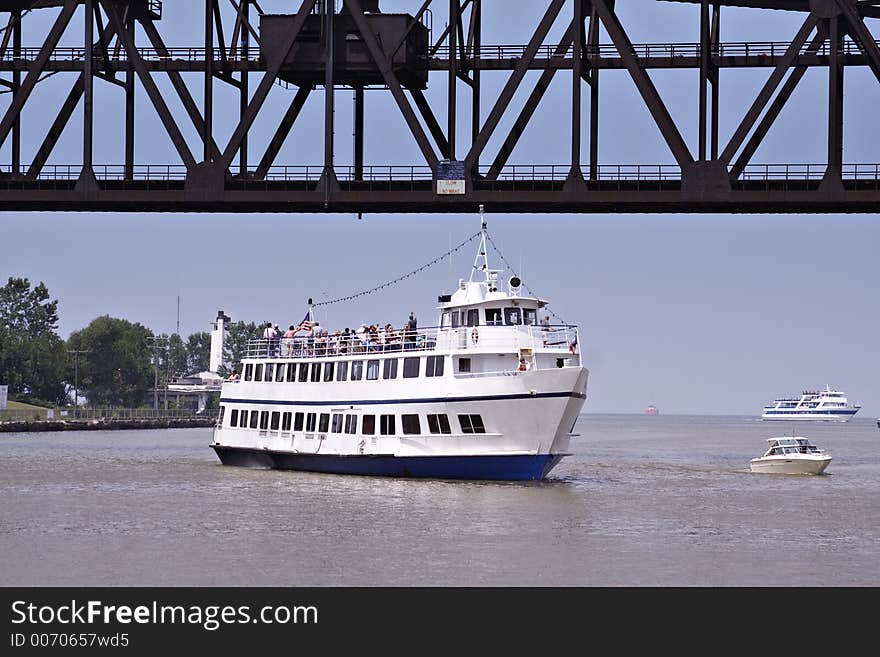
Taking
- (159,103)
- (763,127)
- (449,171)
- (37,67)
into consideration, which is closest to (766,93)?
(763,127)

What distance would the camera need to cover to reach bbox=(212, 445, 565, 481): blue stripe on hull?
191 ft

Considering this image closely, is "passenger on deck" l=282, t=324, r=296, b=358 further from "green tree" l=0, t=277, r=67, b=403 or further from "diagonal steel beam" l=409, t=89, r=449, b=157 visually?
"green tree" l=0, t=277, r=67, b=403

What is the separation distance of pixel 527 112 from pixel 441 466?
614 inches

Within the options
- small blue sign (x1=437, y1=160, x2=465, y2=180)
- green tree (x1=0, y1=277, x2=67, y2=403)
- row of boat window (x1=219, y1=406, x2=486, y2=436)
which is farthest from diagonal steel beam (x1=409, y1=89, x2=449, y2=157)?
green tree (x1=0, y1=277, x2=67, y2=403)

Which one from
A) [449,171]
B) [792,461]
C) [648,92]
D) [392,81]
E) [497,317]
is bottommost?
[792,461]

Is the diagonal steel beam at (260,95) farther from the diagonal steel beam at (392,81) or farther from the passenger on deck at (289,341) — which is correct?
the passenger on deck at (289,341)

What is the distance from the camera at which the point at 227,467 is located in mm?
73375

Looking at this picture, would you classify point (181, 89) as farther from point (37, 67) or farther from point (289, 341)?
point (289, 341)

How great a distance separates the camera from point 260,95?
163ft

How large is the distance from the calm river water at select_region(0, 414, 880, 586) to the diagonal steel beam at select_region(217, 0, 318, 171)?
37.9ft

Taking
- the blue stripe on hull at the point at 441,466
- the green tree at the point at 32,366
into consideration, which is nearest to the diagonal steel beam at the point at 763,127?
the blue stripe on hull at the point at 441,466
